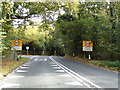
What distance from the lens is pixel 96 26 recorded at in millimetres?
31094

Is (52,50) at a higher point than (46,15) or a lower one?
lower

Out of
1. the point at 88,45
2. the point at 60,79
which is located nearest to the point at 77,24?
the point at 88,45

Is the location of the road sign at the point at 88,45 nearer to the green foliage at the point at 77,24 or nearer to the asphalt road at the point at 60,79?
the green foliage at the point at 77,24

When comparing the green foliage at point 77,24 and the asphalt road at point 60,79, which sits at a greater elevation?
the green foliage at point 77,24

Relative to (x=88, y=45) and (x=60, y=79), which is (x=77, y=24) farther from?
(x=60, y=79)

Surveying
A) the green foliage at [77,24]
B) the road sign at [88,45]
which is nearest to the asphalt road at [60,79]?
the green foliage at [77,24]

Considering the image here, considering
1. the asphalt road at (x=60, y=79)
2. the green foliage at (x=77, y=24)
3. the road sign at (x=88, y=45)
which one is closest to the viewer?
the asphalt road at (x=60, y=79)

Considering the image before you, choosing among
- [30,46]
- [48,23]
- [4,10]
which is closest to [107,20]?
[48,23]

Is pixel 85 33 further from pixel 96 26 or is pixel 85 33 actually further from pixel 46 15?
pixel 46 15

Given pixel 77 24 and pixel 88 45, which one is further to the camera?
pixel 77 24

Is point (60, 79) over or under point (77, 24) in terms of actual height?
under

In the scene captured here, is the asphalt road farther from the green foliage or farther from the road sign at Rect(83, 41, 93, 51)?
the road sign at Rect(83, 41, 93, 51)

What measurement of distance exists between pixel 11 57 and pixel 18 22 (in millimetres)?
7686

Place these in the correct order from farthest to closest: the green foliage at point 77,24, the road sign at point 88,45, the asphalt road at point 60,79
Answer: the road sign at point 88,45
the green foliage at point 77,24
the asphalt road at point 60,79
